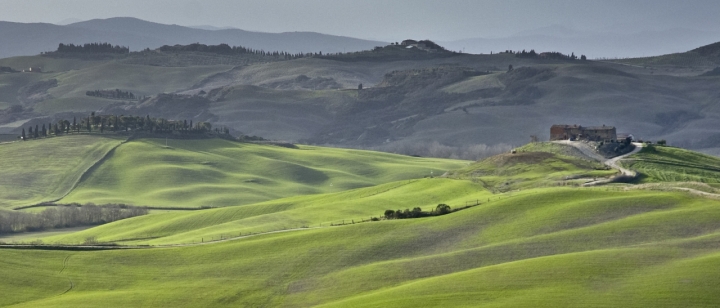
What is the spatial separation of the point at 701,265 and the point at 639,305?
5.63 metres

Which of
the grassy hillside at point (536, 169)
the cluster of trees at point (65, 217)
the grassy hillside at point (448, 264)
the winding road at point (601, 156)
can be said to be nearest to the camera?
the grassy hillside at point (448, 264)

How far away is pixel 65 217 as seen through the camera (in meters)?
126

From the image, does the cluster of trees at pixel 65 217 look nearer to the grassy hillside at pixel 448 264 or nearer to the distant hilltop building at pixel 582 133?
the distant hilltop building at pixel 582 133

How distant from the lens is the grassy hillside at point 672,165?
90.2m

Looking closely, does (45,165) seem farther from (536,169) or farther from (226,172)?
(536,169)

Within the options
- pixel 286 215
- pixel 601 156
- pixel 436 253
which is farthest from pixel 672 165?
pixel 436 253

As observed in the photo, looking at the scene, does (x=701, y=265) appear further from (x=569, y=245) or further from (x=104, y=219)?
(x=104, y=219)

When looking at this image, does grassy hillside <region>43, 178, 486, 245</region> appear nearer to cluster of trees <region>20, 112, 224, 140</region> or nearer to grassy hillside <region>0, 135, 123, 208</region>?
grassy hillside <region>0, 135, 123, 208</region>

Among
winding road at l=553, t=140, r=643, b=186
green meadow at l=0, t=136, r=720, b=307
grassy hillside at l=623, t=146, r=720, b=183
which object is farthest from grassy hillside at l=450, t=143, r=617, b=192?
grassy hillside at l=623, t=146, r=720, b=183

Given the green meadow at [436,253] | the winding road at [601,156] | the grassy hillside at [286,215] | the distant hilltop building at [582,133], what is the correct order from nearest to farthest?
the green meadow at [436,253]
the grassy hillside at [286,215]
the winding road at [601,156]
the distant hilltop building at [582,133]

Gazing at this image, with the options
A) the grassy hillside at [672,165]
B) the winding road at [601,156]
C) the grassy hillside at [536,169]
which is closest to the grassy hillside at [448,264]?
the winding road at [601,156]

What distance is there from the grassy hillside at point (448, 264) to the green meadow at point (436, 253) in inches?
4.1

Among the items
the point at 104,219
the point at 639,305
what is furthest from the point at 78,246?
the point at 104,219

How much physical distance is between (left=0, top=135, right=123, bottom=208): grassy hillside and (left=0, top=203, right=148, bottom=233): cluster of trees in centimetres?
1342
